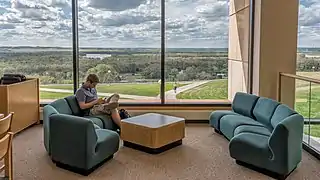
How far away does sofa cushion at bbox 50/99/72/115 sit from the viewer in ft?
16.3

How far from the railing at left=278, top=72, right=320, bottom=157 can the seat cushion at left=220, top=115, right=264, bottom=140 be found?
2.28 feet

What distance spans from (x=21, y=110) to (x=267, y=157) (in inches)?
160

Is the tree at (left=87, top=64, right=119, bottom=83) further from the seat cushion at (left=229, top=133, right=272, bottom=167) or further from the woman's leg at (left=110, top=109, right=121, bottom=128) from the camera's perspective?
the seat cushion at (left=229, top=133, right=272, bottom=167)

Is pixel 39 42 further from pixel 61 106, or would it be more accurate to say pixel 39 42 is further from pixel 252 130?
pixel 252 130

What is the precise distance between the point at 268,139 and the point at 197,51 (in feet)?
10.8

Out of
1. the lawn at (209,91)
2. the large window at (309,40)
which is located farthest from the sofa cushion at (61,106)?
the large window at (309,40)

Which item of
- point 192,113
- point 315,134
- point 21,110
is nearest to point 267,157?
point 315,134

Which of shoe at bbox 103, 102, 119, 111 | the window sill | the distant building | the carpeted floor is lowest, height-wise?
the carpeted floor

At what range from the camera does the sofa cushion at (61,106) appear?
4957 millimetres

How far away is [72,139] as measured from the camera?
4047 mm

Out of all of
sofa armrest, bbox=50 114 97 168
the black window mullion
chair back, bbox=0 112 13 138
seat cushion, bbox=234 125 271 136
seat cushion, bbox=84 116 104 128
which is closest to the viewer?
chair back, bbox=0 112 13 138

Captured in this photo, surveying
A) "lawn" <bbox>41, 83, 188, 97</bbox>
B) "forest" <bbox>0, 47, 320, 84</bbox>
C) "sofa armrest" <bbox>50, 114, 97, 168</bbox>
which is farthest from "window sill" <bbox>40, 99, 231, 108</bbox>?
"sofa armrest" <bbox>50, 114, 97, 168</bbox>

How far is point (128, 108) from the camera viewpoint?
6.94 meters

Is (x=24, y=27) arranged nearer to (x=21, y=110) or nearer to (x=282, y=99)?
(x=21, y=110)
